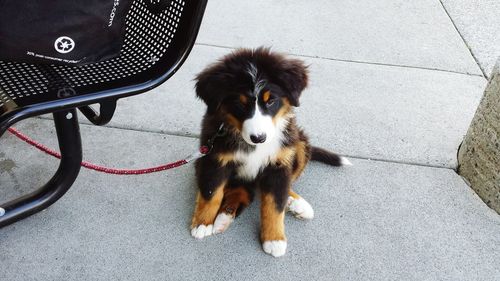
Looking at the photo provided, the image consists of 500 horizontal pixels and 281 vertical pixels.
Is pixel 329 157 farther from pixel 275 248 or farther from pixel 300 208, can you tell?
pixel 275 248

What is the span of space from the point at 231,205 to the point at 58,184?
0.92 metres

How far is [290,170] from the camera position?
257 centimetres

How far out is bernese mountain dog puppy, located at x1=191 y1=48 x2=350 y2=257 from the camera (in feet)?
7.43

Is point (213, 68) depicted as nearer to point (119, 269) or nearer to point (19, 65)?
point (19, 65)

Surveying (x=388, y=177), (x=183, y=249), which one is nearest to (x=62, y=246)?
(x=183, y=249)

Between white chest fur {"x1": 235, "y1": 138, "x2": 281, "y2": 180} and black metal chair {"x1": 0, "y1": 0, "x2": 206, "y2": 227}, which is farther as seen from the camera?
white chest fur {"x1": 235, "y1": 138, "x2": 281, "y2": 180}

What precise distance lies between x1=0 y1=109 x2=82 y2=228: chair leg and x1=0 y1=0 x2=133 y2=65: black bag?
58 cm

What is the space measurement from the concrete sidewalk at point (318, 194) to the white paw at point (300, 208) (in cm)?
6

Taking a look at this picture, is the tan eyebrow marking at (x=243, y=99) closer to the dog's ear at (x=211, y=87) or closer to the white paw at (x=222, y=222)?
the dog's ear at (x=211, y=87)

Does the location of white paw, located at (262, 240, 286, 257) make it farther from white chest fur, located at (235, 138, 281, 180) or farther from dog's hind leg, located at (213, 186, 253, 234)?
white chest fur, located at (235, 138, 281, 180)

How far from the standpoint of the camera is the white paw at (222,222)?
8.61 ft

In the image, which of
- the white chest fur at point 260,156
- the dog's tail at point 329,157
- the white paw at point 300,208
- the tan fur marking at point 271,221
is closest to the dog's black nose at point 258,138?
the white chest fur at point 260,156

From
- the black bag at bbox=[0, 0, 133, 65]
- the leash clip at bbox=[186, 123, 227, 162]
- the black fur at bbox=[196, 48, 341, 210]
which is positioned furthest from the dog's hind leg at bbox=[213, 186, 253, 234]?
the black bag at bbox=[0, 0, 133, 65]

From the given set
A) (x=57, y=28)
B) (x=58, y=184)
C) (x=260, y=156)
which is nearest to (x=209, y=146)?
(x=260, y=156)
